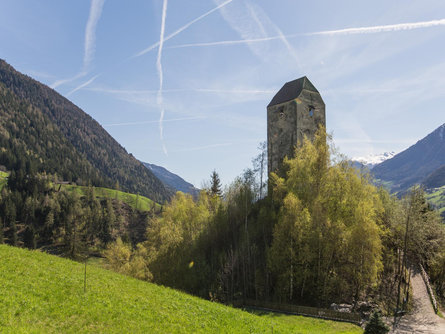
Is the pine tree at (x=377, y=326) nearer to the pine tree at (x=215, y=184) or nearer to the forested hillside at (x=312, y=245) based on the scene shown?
the forested hillside at (x=312, y=245)

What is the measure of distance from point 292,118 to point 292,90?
5.37m

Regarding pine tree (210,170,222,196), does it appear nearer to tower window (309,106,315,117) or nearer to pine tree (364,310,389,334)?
tower window (309,106,315,117)

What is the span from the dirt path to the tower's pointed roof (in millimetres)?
29628

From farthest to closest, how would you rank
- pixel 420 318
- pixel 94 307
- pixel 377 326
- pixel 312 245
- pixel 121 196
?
1. pixel 121 196
2. pixel 312 245
3. pixel 420 318
4. pixel 377 326
5. pixel 94 307

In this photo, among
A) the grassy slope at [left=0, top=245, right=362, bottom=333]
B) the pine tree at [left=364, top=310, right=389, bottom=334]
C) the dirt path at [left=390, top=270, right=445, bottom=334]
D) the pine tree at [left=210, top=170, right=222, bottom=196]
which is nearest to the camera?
the grassy slope at [left=0, top=245, right=362, bottom=333]

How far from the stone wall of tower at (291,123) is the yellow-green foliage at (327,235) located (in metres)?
14.3

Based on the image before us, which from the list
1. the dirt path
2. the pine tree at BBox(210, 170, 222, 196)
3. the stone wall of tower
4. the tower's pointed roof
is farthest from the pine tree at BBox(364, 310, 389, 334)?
the pine tree at BBox(210, 170, 222, 196)

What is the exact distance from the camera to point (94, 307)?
48.5 feet

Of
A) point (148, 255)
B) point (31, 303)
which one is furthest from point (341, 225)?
point (148, 255)

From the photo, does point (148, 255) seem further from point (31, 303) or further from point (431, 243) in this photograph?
point (431, 243)

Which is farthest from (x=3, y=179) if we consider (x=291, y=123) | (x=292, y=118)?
(x=292, y=118)

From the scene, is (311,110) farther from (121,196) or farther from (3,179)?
(3,179)

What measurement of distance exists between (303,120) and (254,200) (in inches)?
577

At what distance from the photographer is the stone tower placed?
150 ft
